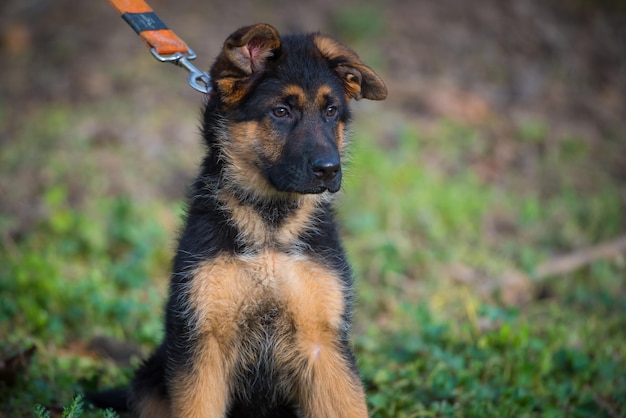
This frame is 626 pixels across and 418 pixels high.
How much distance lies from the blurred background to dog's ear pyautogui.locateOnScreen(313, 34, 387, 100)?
0.58 metres

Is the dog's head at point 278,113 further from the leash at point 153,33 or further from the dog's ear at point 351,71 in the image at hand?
the leash at point 153,33

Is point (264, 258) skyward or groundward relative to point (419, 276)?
skyward

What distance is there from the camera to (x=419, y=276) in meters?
7.77

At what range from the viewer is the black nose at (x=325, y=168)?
4.01m

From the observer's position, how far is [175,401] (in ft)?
12.8

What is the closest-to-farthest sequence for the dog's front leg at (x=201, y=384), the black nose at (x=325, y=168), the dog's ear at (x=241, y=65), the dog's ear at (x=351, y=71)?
the dog's front leg at (x=201, y=384), the black nose at (x=325, y=168), the dog's ear at (x=241, y=65), the dog's ear at (x=351, y=71)

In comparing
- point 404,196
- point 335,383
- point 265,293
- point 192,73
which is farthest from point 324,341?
point 404,196

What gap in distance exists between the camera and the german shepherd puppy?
3963 millimetres

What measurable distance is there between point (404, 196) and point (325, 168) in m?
4.85

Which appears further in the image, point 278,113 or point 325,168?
point 278,113

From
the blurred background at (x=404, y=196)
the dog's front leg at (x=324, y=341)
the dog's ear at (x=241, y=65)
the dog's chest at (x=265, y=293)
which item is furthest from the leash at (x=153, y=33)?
the dog's front leg at (x=324, y=341)

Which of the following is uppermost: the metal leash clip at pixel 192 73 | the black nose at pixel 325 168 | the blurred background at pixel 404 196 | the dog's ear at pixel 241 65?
the dog's ear at pixel 241 65

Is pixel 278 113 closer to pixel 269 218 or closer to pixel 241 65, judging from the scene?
pixel 241 65

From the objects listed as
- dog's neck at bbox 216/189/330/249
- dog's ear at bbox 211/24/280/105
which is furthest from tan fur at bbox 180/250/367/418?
dog's ear at bbox 211/24/280/105
